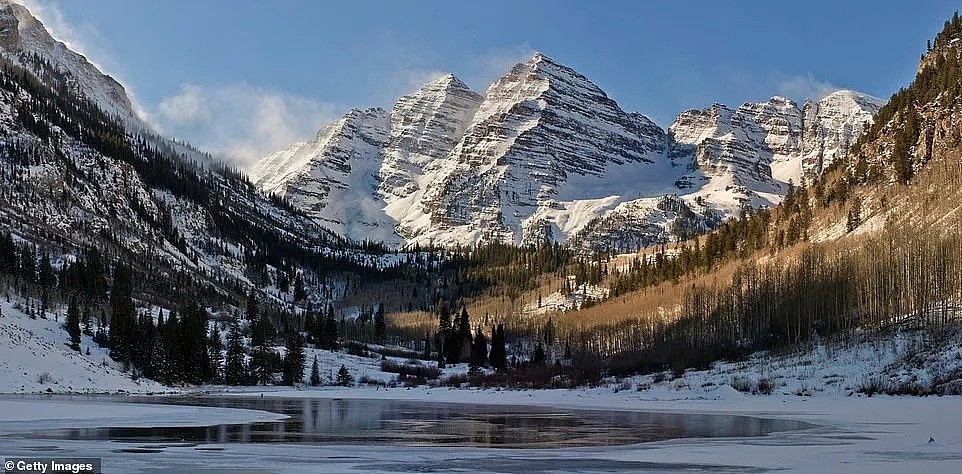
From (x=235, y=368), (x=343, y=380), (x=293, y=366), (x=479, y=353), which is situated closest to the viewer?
(x=235, y=368)

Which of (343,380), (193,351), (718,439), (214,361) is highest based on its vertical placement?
(718,439)

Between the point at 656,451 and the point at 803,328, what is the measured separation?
310 feet

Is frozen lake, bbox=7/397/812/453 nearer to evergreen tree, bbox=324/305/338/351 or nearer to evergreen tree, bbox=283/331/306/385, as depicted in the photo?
evergreen tree, bbox=283/331/306/385

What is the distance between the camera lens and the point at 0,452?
58.0 ft

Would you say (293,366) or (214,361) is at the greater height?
(214,361)

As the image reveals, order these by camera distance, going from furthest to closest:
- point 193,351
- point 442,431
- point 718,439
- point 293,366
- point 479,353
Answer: point 479,353 < point 293,366 < point 193,351 < point 442,431 < point 718,439

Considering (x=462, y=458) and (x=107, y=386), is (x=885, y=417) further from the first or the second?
(x=107, y=386)

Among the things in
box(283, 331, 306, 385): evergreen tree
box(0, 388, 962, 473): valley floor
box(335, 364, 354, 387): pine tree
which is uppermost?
box(0, 388, 962, 473): valley floor

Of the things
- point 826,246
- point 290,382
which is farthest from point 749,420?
point 826,246

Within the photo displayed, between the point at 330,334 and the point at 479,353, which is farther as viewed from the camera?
the point at 330,334

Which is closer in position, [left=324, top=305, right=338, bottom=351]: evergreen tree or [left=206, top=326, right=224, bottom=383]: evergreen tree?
[left=206, top=326, right=224, bottom=383]: evergreen tree

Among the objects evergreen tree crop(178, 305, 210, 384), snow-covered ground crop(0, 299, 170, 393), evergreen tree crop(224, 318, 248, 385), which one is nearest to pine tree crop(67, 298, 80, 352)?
snow-covered ground crop(0, 299, 170, 393)

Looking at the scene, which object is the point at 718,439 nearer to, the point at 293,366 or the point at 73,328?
the point at 73,328

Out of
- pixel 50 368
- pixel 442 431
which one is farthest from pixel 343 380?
pixel 442 431
